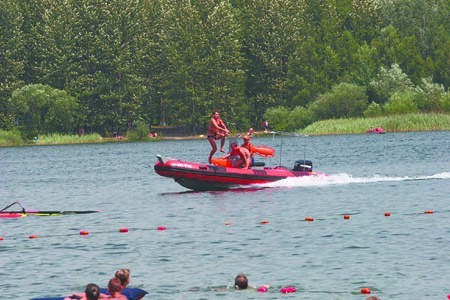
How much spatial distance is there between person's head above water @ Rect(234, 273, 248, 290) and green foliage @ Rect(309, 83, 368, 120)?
9284 centimetres

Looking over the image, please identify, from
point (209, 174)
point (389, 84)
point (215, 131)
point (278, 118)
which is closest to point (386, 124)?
point (389, 84)

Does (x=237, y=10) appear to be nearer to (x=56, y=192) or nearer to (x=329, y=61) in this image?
(x=329, y=61)

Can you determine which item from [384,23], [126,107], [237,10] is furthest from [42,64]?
[384,23]

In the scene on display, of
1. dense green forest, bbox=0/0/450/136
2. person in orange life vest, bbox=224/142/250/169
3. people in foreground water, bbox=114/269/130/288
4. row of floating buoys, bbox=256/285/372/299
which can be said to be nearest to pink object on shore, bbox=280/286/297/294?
row of floating buoys, bbox=256/285/372/299

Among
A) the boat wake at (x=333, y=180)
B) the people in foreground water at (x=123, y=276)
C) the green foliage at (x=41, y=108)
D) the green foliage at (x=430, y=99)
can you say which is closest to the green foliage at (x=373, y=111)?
the green foliage at (x=430, y=99)

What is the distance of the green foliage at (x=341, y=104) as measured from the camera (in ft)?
382

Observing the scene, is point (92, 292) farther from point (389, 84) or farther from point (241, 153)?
point (389, 84)

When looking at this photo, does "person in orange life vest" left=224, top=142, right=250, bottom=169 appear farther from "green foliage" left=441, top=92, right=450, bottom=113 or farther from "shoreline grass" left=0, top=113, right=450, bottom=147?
"green foliage" left=441, top=92, right=450, bottom=113

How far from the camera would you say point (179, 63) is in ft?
409

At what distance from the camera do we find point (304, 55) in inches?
4988

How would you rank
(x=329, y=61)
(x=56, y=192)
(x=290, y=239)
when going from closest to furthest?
(x=290, y=239) < (x=56, y=192) < (x=329, y=61)

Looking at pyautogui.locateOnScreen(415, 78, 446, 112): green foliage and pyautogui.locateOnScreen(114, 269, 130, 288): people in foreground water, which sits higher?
pyautogui.locateOnScreen(415, 78, 446, 112): green foliage

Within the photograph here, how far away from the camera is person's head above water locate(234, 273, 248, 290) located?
24312mm

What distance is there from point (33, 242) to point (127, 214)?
841cm
